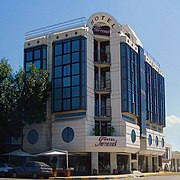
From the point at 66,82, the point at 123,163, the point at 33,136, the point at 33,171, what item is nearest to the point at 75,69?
the point at 66,82

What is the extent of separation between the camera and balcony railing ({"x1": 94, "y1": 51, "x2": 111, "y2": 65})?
4696cm

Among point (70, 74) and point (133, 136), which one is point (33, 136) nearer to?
point (70, 74)

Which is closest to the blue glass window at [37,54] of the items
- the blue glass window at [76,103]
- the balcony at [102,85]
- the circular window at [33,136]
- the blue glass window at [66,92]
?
the blue glass window at [66,92]

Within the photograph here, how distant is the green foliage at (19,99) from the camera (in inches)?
1657

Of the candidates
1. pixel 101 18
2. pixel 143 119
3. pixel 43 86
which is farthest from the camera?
pixel 143 119

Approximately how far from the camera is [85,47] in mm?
44625

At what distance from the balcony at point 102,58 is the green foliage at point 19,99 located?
23.4ft

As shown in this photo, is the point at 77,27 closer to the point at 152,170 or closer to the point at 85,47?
the point at 85,47

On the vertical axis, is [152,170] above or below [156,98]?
below

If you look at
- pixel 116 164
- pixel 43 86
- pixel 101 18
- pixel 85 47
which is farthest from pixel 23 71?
pixel 116 164

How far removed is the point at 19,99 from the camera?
4275 centimetres

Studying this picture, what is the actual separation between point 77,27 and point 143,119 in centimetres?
1538

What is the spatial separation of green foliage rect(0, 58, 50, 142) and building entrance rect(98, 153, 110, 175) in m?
7.90

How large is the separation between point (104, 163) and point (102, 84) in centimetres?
941
